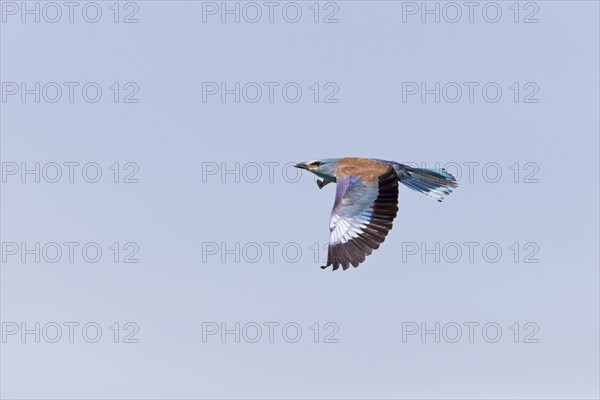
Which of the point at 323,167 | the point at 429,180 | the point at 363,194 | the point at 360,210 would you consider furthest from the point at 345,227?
the point at 429,180

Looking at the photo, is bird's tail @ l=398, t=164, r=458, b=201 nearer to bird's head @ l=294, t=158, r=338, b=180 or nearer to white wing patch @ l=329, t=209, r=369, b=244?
bird's head @ l=294, t=158, r=338, b=180

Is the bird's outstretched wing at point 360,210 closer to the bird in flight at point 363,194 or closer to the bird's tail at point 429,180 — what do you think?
the bird in flight at point 363,194

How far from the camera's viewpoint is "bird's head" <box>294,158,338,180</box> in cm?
3469

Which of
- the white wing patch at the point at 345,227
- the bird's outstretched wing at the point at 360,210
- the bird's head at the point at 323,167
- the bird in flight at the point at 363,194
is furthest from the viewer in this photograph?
the bird's head at the point at 323,167

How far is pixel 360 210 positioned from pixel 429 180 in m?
3.73

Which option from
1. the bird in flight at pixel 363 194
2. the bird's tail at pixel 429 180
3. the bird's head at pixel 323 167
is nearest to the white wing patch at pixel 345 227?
the bird in flight at pixel 363 194

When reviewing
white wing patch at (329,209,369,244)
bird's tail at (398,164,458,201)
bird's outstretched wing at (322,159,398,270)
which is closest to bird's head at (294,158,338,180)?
bird's outstretched wing at (322,159,398,270)

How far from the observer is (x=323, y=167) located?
34875mm

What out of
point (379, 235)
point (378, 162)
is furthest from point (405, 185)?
point (379, 235)

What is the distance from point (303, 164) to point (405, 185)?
295 cm

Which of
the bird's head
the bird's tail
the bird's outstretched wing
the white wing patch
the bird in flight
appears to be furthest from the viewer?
the bird's head

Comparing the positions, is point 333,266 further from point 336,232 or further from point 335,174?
point 335,174

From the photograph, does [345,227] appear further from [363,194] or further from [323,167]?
[323,167]

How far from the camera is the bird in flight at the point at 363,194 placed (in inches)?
1207
